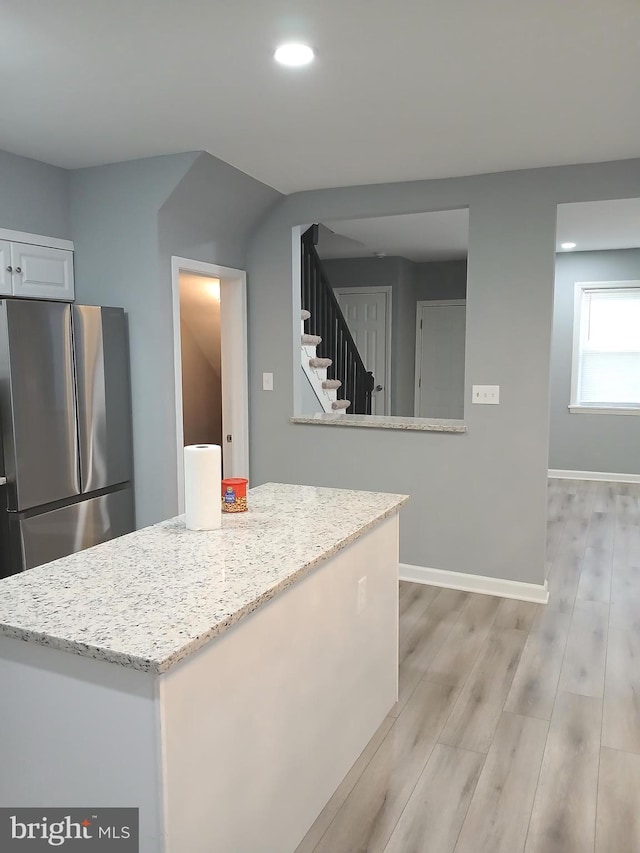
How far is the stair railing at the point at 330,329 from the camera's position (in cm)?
548

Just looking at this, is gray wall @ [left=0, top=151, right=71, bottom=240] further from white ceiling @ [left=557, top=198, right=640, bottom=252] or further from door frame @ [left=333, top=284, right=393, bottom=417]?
door frame @ [left=333, top=284, right=393, bottom=417]

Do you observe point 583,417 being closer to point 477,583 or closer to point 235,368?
point 477,583

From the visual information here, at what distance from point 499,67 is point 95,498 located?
2.78 m

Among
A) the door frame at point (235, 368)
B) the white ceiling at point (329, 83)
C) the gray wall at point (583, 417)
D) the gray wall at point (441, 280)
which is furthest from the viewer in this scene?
the gray wall at point (441, 280)

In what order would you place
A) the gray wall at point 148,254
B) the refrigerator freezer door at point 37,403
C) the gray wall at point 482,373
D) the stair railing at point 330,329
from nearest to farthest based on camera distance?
the refrigerator freezer door at point 37,403, the gray wall at point 148,254, the gray wall at point 482,373, the stair railing at point 330,329

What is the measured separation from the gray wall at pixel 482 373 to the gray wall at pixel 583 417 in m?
3.43

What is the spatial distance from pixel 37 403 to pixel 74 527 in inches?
27.2

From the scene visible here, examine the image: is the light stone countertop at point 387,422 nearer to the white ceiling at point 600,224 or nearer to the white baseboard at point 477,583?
the white baseboard at point 477,583

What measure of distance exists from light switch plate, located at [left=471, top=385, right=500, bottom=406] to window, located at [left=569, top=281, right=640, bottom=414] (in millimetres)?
3709

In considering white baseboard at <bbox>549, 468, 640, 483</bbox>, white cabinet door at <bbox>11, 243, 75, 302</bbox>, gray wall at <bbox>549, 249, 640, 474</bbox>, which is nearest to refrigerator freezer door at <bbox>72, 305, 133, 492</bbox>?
white cabinet door at <bbox>11, 243, 75, 302</bbox>

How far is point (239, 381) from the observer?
4539 millimetres

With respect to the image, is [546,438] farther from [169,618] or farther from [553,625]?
[169,618]

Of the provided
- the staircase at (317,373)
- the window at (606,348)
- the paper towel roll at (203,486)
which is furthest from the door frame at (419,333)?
the paper towel roll at (203,486)

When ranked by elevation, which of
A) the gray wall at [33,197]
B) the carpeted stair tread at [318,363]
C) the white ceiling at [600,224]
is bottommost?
the carpeted stair tread at [318,363]
